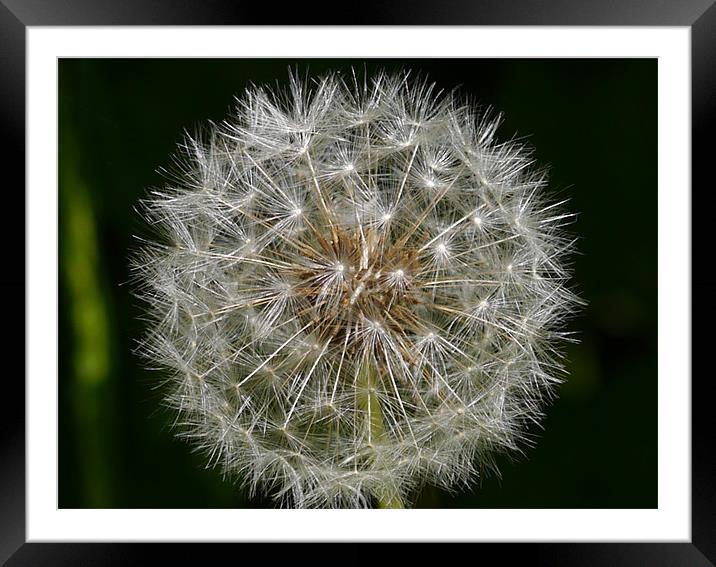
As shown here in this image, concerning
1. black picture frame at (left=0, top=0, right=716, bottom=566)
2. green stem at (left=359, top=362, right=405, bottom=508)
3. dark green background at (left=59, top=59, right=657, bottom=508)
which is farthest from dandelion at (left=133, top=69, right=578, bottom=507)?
black picture frame at (left=0, top=0, right=716, bottom=566)

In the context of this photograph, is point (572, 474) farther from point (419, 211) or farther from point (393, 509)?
point (419, 211)
